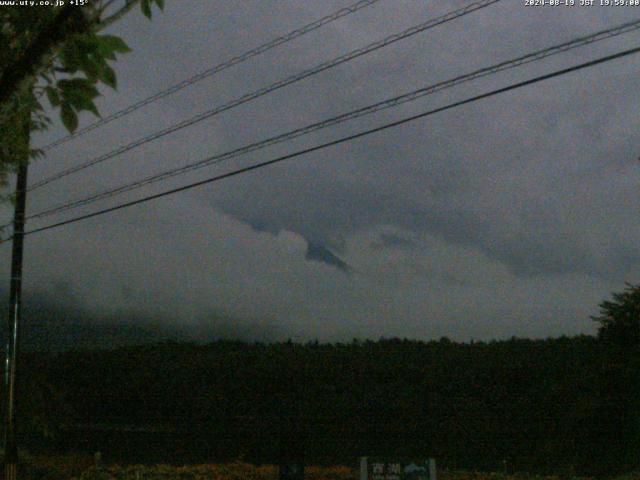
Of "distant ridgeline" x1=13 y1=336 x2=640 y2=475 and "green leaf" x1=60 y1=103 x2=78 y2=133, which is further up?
"green leaf" x1=60 y1=103 x2=78 y2=133

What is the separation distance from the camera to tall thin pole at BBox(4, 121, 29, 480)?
15.3 m

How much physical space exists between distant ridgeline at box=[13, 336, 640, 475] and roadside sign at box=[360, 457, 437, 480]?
174 cm

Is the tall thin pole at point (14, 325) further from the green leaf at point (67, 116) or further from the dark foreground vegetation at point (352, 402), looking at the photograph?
the green leaf at point (67, 116)

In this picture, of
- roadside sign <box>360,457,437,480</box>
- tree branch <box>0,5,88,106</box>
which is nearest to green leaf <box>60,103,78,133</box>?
tree branch <box>0,5,88,106</box>

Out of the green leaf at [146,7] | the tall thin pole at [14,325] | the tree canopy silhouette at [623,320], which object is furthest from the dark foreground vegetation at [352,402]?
the green leaf at [146,7]

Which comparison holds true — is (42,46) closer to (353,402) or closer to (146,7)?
(146,7)

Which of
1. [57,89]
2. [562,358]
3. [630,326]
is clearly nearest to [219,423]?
[562,358]

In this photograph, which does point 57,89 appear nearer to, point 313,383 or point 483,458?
point 483,458

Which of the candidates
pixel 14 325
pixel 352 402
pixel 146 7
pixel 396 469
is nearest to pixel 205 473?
pixel 352 402

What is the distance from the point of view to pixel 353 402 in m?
18.2

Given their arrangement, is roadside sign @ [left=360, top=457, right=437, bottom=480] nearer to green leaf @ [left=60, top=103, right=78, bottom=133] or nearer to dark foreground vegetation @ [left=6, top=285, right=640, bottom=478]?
dark foreground vegetation @ [left=6, top=285, right=640, bottom=478]

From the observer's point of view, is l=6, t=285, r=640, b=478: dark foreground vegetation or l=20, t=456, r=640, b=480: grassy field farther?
l=20, t=456, r=640, b=480: grassy field

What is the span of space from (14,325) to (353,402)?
7721 mm

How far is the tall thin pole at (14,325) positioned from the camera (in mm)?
15258
